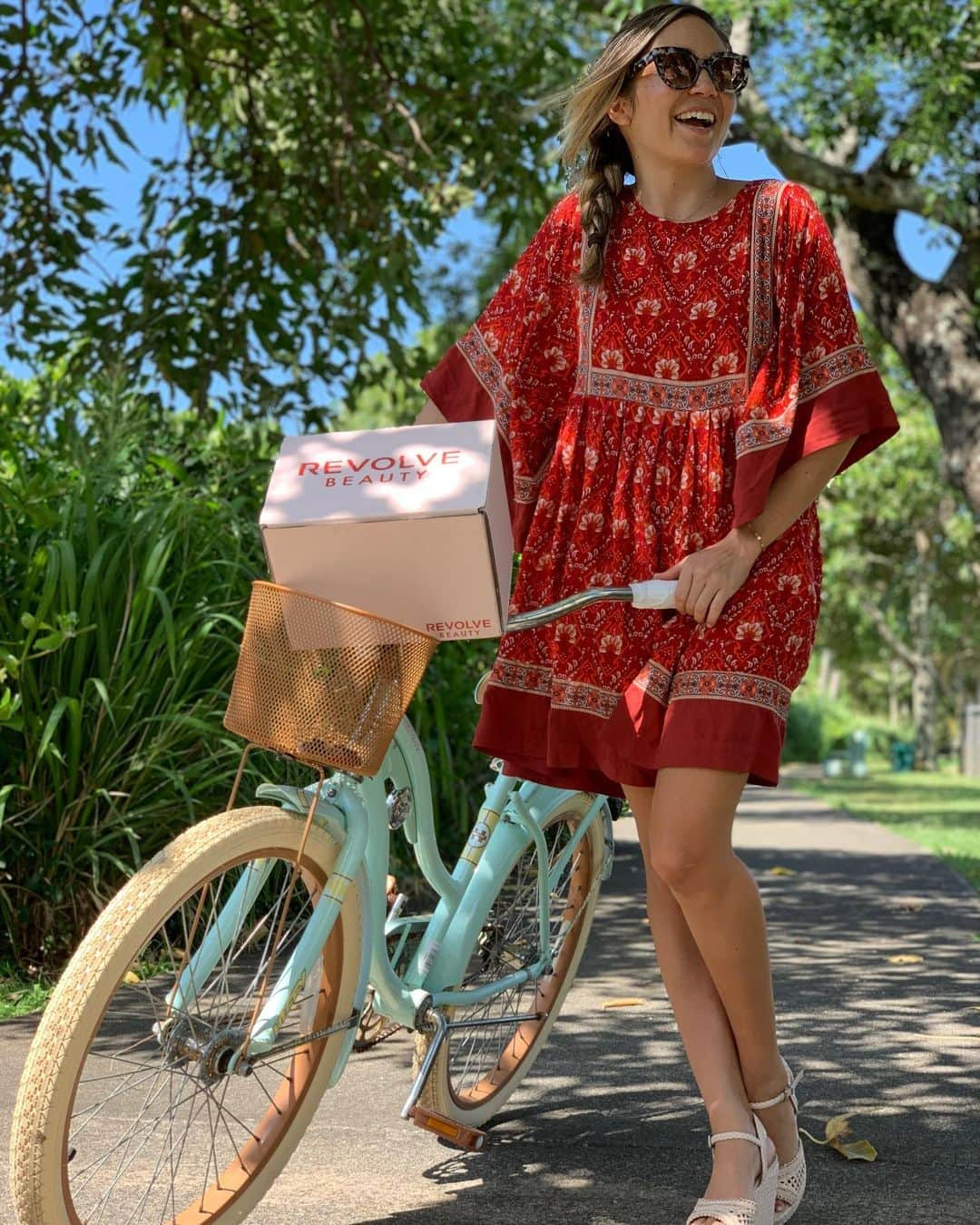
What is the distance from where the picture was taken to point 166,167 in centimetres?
860

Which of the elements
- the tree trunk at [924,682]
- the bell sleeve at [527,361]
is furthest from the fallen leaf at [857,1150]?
the tree trunk at [924,682]

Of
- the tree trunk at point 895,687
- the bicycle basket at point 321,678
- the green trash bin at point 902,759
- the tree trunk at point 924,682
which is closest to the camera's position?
the bicycle basket at point 321,678

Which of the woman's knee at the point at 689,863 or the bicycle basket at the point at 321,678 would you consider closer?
the bicycle basket at the point at 321,678

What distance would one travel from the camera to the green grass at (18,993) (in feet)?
14.4

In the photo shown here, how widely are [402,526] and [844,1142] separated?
173 centimetres

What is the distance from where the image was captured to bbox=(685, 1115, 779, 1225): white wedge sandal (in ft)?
8.61

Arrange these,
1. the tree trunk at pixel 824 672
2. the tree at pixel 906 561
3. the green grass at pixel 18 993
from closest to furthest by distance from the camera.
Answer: the green grass at pixel 18 993
the tree at pixel 906 561
the tree trunk at pixel 824 672

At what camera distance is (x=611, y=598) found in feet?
8.56

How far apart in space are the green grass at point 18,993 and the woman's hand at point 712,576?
8.58 feet

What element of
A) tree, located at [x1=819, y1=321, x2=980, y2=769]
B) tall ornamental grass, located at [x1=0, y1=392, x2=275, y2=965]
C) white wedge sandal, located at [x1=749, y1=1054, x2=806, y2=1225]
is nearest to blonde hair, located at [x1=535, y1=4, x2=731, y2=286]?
white wedge sandal, located at [x1=749, y1=1054, x2=806, y2=1225]

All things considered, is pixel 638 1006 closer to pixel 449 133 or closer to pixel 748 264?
pixel 748 264

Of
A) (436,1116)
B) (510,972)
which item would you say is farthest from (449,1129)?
(510,972)

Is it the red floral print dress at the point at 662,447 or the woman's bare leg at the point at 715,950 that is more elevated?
the red floral print dress at the point at 662,447

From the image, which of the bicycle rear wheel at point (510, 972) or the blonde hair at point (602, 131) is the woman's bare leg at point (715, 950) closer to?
the bicycle rear wheel at point (510, 972)
